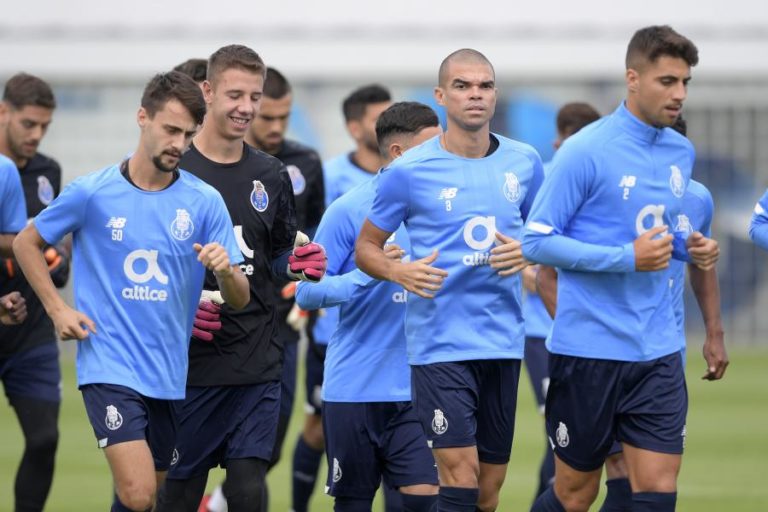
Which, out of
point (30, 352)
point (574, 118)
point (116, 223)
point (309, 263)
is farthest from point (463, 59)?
point (30, 352)

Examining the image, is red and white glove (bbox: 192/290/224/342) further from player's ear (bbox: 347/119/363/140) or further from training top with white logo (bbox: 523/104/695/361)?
player's ear (bbox: 347/119/363/140)

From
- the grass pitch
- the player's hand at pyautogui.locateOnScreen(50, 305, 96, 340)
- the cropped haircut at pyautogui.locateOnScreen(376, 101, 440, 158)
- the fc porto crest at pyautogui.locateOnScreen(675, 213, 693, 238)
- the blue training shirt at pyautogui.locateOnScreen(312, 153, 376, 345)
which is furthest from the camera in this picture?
the blue training shirt at pyautogui.locateOnScreen(312, 153, 376, 345)

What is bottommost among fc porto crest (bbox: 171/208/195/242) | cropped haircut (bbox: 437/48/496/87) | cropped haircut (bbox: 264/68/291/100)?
fc porto crest (bbox: 171/208/195/242)

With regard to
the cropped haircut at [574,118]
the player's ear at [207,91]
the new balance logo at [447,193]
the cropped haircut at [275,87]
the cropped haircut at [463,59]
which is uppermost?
the cropped haircut at [463,59]

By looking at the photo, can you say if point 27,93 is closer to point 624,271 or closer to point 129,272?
point 129,272

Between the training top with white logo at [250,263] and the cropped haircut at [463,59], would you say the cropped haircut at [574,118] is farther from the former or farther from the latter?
the training top with white logo at [250,263]

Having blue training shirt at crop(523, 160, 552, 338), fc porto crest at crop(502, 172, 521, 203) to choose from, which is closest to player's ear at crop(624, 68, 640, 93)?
fc porto crest at crop(502, 172, 521, 203)

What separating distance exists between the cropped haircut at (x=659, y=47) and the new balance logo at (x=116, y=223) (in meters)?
2.37

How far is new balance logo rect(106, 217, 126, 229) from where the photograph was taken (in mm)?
7156

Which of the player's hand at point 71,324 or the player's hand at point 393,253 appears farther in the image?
the player's hand at point 393,253

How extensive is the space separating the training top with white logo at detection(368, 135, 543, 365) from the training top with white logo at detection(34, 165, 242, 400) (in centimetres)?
90

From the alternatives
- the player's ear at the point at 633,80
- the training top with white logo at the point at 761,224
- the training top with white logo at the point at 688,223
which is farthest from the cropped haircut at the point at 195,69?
the training top with white logo at the point at 761,224

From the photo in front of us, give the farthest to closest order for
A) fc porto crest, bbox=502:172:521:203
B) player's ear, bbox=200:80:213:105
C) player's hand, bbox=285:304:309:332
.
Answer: player's hand, bbox=285:304:309:332 → player's ear, bbox=200:80:213:105 → fc porto crest, bbox=502:172:521:203

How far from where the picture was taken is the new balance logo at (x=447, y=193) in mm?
7531
